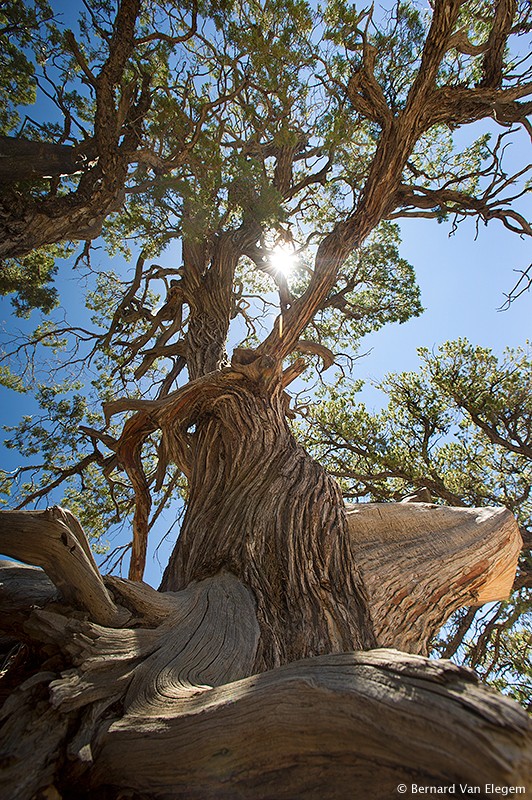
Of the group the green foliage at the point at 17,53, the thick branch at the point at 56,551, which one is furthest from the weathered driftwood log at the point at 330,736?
the green foliage at the point at 17,53

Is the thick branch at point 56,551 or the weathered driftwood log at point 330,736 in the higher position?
the thick branch at point 56,551

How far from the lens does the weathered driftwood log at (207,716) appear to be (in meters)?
0.83

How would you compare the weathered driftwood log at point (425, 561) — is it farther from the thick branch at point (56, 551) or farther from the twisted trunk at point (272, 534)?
the thick branch at point (56, 551)

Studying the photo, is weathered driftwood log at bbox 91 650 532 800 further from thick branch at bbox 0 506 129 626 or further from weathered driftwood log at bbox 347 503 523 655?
weathered driftwood log at bbox 347 503 523 655

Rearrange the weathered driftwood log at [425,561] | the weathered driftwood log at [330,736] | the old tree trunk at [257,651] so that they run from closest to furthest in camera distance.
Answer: the weathered driftwood log at [330,736]
the old tree trunk at [257,651]
the weathered driftwood log at [425,561]

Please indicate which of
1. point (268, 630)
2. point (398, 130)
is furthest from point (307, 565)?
point (398, 130)

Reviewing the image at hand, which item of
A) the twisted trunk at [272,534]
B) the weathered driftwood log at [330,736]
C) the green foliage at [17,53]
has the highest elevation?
the green foliage at [17,53]

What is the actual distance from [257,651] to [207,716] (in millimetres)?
680

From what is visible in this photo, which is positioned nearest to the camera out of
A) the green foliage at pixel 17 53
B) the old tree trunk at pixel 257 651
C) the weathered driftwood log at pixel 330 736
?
the weathered driftwood log at pixel 330 736

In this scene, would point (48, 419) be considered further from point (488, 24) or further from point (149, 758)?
point (488, 24)

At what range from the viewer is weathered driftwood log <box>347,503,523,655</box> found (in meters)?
2.42

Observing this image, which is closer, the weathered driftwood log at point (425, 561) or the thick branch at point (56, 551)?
the thick branch at point (56, 551)

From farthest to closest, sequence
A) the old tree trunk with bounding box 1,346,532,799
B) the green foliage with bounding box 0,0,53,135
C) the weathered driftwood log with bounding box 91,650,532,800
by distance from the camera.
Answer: the green foliage with bounding box 0,0,53,135, the old tree trunk with bounding box 1,346,532,799, the weathered driftwood log with bounding box 91,650,532,800

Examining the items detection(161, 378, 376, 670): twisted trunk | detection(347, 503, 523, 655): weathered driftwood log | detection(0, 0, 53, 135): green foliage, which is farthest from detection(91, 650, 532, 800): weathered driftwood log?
detection(0, 0, 53, 135): green foliage
